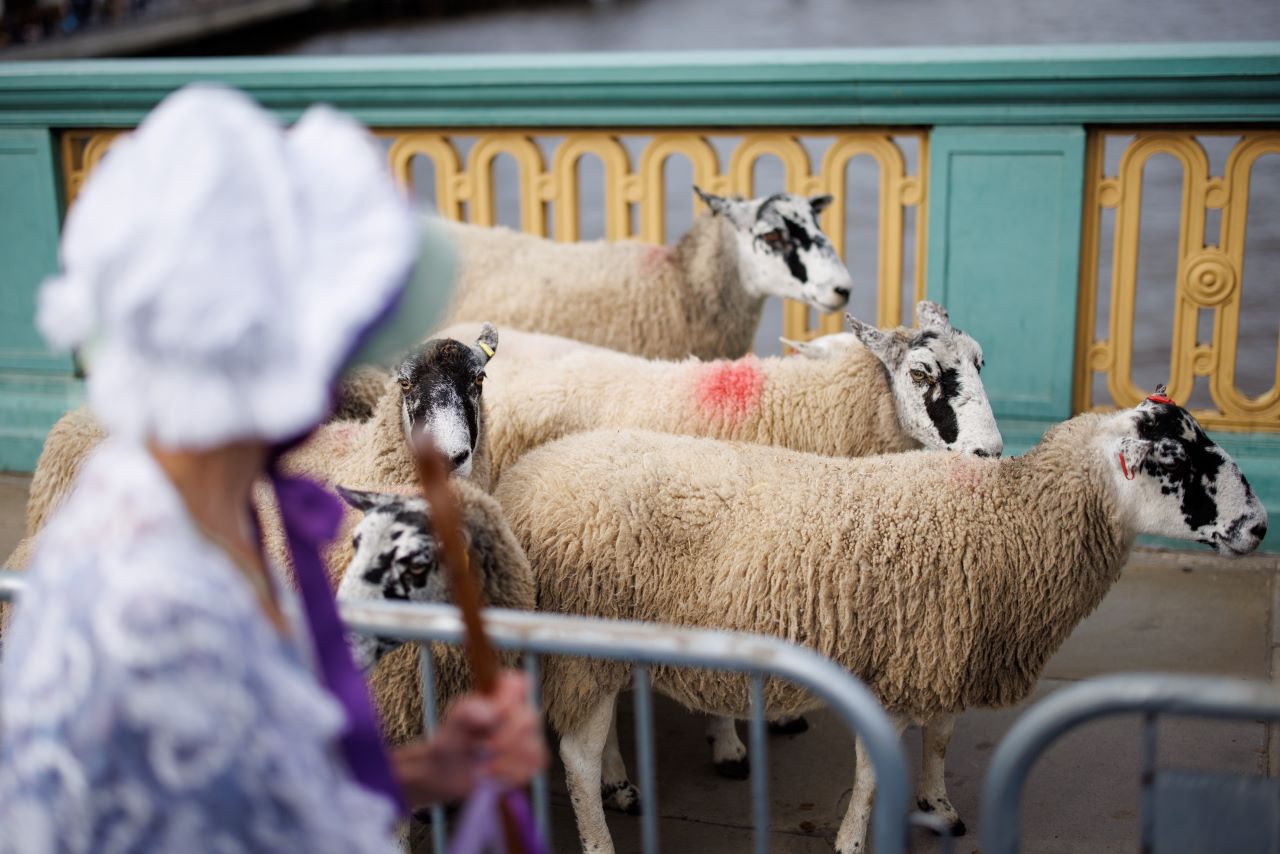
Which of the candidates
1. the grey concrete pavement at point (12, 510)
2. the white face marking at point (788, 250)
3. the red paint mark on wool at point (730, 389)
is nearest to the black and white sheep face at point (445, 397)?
the red paint mark on wool at point (730, 389)

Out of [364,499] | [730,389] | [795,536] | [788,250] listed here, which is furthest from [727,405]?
[364,499]

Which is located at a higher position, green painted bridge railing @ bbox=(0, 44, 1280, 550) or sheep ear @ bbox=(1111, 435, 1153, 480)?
green painted bridge railing @ bbox=(0, 44, 1280, 550)

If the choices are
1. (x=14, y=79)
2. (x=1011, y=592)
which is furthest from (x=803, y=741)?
(x=14, y=79)

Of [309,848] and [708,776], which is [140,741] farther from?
[708,776]

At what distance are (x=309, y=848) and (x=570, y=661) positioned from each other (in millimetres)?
2086

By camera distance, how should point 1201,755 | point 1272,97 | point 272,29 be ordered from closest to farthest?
point 1201,755 → point 1272,97 → point 272,29

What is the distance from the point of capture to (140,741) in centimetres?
105

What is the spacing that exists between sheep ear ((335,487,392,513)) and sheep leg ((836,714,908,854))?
1.31 m

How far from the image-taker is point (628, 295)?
16.9ft

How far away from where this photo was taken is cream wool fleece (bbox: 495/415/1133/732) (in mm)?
3170

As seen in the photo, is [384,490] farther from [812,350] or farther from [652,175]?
[652,175]

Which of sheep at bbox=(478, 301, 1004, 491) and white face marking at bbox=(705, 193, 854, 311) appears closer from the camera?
sheep at bbox=(478, 301, 1004, 491)

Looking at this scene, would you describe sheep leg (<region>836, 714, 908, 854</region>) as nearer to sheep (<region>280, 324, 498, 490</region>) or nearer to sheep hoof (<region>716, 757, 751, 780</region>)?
sheep hoof (<region>716, 757, 751, 780</region>)

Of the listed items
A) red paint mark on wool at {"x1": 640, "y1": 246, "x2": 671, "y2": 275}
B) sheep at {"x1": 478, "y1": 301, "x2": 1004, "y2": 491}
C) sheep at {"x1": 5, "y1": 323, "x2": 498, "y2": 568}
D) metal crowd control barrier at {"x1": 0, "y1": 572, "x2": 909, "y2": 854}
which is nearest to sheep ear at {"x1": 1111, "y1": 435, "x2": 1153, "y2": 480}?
sheep at {"x1": 478, "y1": 301, "x2": 1004, "y2": 491}
